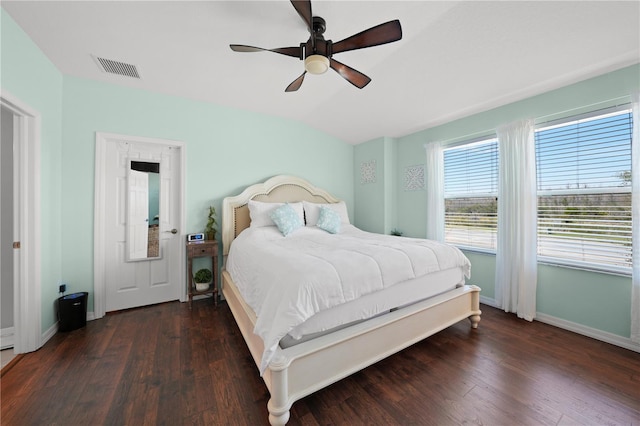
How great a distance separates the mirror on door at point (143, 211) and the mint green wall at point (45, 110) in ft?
1.94

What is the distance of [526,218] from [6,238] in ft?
16.4

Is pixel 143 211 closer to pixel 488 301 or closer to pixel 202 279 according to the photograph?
pixel 202 279

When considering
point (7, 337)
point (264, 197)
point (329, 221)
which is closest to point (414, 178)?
point (329, 221)

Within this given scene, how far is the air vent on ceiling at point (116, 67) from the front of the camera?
94.4 inches

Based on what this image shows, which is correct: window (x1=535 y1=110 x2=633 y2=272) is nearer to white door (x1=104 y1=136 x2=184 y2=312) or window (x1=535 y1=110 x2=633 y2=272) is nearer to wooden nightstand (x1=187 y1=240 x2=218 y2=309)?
wooden nightstand (x1=187 y1=240 x2=218 y2=309)

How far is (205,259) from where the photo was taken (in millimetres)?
3320

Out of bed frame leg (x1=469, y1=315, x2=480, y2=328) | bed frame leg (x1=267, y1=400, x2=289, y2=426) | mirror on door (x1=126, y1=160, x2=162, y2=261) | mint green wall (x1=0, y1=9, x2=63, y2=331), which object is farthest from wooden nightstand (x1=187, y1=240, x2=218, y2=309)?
bed frame leg (x1=469, y1=315, x2=480, y2=328)

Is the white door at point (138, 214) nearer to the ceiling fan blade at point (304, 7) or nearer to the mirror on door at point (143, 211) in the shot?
the mirror on door at point (143, 211)

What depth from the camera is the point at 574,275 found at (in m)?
2.44

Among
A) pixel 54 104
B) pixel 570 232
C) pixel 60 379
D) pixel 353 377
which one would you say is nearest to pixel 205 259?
pixel 60 379

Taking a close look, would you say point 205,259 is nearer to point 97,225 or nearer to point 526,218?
point 97,225

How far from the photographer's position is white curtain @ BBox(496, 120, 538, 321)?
2635mm

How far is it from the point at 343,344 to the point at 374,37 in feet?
6.81

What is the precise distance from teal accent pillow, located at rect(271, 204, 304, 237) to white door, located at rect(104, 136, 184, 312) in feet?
4.12
